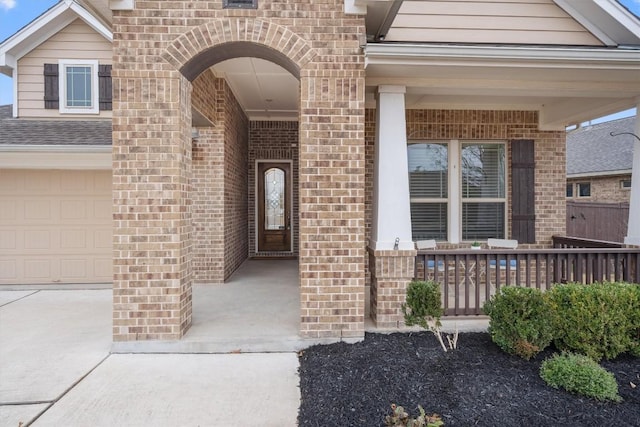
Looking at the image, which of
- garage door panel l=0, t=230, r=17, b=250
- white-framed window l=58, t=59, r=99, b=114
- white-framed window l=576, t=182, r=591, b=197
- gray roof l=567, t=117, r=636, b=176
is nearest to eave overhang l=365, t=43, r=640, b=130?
white-framed window l=58, t=59, r=99, b=114

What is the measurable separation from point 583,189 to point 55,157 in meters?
16.9

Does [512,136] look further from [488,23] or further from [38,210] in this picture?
[38,210]

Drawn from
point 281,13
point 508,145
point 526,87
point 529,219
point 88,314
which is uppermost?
point 281,13

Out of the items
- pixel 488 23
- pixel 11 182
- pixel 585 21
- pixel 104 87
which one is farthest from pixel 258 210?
pixel 585 21

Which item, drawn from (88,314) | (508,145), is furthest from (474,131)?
(88,314)

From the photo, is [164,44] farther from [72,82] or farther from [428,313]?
[72,82]

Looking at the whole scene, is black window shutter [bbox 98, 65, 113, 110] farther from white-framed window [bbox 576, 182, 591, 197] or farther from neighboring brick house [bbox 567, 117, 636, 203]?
white-framed window [bbox 576, 182, 591, 197]

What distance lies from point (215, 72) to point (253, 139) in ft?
10.3

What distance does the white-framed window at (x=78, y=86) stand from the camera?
7.93 meters

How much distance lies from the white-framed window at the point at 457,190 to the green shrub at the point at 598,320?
2.98 metres

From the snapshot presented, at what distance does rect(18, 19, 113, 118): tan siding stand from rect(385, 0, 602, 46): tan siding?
21.6 ft

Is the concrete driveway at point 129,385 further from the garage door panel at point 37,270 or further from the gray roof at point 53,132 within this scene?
the gray roof at point 53,132

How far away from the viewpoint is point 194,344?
13.1 feet

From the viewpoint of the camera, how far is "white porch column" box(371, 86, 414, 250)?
4406 mm
